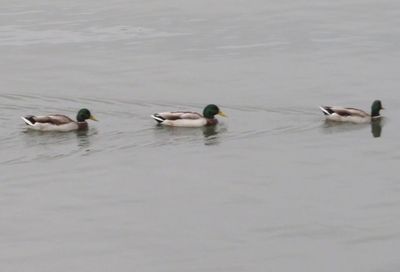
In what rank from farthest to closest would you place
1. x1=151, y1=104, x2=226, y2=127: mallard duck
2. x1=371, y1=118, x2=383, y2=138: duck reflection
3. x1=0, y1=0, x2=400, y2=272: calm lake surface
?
1. x1=151, y1=104, x2=226, y2=127: mallard duck
2. x1=371, y1=118, x2=383, y2=138: duck reflection
3. x1=0, y1=0, x2=400, y2=272: calm lake surface

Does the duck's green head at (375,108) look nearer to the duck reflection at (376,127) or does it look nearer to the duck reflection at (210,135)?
the duck reflection at (376,127)

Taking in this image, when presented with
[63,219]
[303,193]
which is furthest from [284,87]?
[63,219]

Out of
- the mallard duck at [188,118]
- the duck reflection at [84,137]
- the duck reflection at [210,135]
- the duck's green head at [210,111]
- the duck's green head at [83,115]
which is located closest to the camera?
the duck reflection at [84,137]

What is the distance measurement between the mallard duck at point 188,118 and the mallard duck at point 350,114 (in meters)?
2.49

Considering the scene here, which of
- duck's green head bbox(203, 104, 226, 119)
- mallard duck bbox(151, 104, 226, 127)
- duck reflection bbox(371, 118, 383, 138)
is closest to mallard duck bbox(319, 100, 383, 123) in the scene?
duck reflection bbox(371, 118, 383, 138)

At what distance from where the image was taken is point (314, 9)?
154ft

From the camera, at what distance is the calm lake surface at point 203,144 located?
72.7ft

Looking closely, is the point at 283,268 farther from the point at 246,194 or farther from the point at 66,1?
the point at 66,1

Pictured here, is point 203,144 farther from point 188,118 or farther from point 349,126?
point 349,126

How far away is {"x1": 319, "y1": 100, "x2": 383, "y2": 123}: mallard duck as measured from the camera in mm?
30953

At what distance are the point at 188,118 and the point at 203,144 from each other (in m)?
1.50

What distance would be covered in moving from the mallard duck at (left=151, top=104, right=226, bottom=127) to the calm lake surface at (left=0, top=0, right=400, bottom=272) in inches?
9.8

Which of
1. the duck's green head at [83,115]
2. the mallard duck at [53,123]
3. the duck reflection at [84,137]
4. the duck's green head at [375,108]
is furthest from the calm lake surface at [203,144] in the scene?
the duck's green head at [375,108]

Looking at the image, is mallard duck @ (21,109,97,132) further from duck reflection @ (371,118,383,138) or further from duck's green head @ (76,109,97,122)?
duck reflection @ (371,118,383,138)
